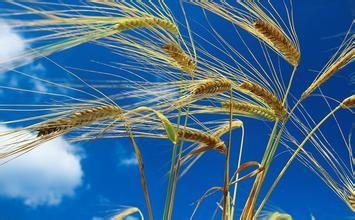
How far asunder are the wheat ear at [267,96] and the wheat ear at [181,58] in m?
0.32

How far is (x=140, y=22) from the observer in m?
2.30

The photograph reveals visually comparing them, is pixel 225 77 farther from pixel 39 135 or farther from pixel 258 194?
pixel 39 135

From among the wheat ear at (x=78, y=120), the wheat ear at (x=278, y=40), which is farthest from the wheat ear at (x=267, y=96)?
the wheat ear at (x=78, y=120)

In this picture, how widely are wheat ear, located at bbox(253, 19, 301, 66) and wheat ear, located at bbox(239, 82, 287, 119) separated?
29 cm

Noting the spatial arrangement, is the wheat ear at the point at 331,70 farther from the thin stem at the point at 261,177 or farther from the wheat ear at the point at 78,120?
the wheat ear at the point at 78,120

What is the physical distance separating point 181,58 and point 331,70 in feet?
3.18

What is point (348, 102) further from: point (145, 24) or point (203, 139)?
point (145, 24)

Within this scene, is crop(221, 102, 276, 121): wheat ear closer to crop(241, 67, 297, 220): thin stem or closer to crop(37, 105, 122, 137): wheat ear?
crop(241, 67, 297, 220): thin stem

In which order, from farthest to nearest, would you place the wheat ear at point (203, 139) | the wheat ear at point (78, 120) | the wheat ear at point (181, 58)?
the wheat ear at point (203, 139) → the wheat ear at point (181, 58) → the wheat ear at point (78, 120)

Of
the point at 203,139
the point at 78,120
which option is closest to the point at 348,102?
the point at 203,139

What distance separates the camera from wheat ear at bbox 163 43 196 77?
2.57m

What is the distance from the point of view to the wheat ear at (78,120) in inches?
81.9

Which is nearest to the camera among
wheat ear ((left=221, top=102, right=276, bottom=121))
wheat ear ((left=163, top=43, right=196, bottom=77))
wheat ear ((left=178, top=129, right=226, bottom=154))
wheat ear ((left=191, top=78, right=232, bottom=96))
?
wheat ear ((left=191, top=78, right=232, bottom=96))

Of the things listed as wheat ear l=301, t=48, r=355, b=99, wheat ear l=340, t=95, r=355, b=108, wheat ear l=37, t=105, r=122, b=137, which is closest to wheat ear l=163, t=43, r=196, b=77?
wheat ear l=37, t=105, r=122, b=137
